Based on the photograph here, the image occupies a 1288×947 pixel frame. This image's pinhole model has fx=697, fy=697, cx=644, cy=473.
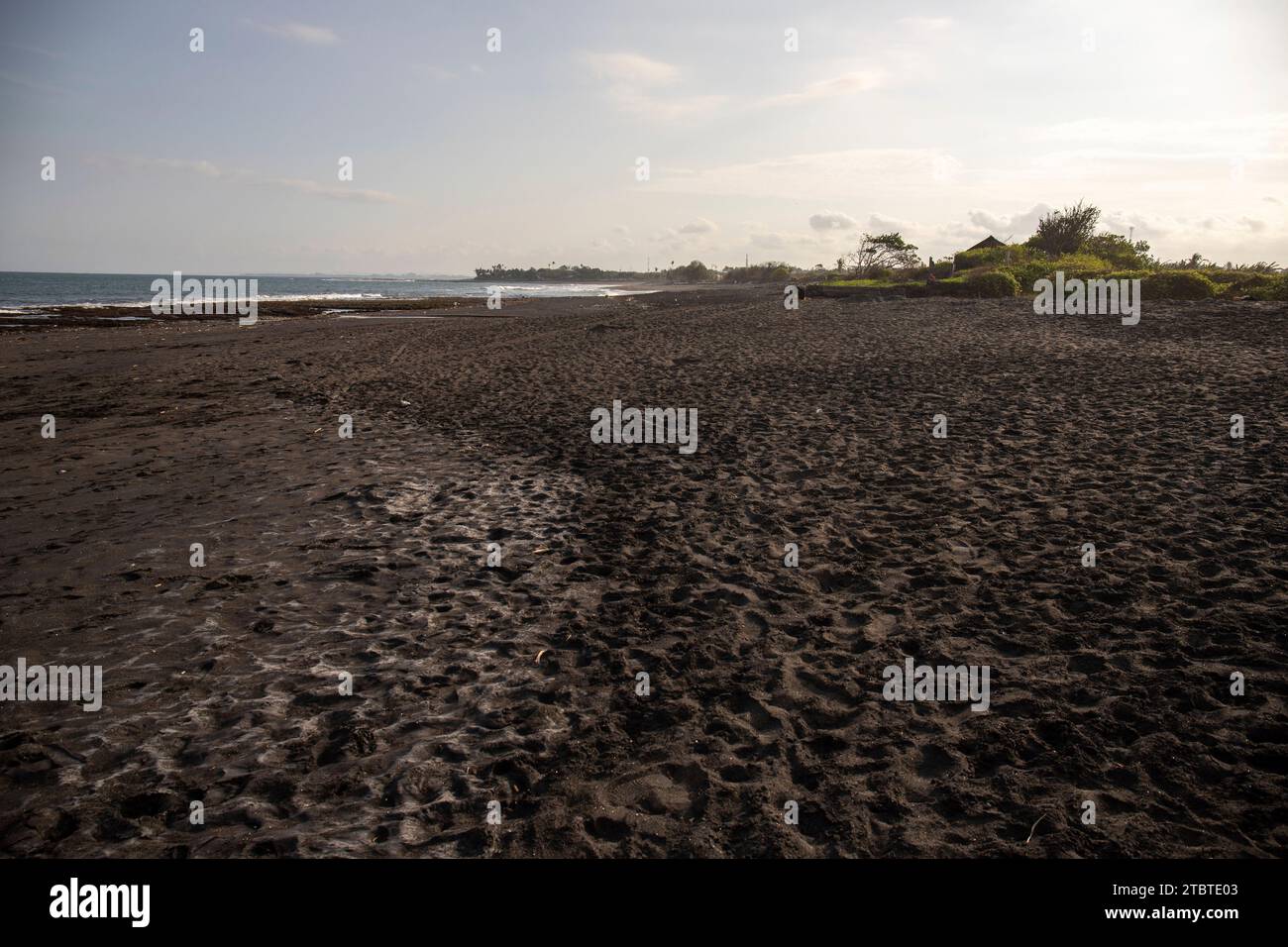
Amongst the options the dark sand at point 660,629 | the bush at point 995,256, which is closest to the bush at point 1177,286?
the bush at point 995,256

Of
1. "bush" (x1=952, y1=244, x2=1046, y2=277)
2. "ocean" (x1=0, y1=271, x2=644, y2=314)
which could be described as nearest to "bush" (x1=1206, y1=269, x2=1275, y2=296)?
"bush" (x1=952, y1=244, x2=1046, y2=277)

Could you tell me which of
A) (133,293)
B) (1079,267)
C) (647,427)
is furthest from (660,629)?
(133,293)

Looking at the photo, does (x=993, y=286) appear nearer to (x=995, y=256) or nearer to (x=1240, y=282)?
(x=1240, y=282)

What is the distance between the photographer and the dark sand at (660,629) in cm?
413

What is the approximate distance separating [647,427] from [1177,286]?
3435 centimetres

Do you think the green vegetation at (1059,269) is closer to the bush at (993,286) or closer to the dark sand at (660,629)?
the bush at (993,286)

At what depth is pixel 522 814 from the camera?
4184mm

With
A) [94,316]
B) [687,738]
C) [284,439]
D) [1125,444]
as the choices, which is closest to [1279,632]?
[687,738]

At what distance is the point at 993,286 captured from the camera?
3891cm

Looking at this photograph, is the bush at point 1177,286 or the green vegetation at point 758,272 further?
the green vegetation at point 758,272

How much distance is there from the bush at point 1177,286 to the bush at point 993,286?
609cm

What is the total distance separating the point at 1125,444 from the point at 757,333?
628 inches

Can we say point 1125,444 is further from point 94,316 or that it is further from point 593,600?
point 94,316
